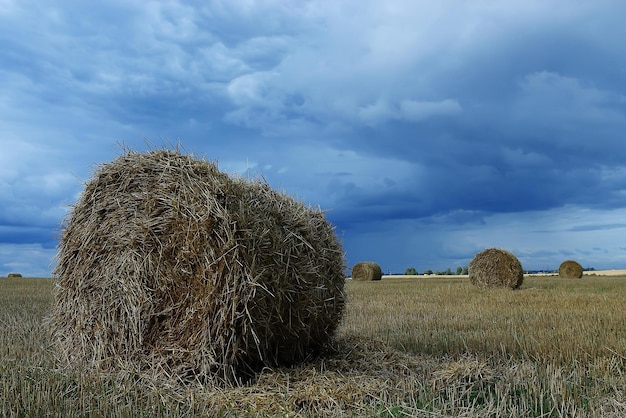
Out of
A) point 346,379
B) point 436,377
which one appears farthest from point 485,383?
point 346,379

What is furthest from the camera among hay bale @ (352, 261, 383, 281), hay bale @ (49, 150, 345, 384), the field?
hay bale @ (352, 261, 383, 281)

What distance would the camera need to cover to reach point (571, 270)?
29844 mm

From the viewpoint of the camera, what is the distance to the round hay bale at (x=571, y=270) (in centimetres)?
Result: 2972

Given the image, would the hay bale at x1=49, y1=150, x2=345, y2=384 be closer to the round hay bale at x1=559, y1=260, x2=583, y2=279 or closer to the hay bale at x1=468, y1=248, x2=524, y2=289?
the hay bale at x1=468, y1=248, x2=524, y2=289

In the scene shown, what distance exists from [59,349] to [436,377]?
3778mm

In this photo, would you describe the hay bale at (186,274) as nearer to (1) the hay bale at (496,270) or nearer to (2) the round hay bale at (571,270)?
(1) the hay bale at (496,270)

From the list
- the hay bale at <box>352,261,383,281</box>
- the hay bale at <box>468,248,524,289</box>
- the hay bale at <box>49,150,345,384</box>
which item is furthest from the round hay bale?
the hay bale at <box>49,150,345,384</box>

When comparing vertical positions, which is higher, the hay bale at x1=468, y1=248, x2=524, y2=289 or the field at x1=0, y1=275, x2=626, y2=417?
the hay bale at x1=468, y1=248, x2=524, y2=289

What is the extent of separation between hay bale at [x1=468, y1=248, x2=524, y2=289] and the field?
9402mm

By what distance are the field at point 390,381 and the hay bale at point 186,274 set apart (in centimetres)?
27

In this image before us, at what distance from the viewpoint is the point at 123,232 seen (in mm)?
5387

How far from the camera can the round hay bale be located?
29719mm

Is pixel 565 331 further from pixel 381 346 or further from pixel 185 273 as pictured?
pixel 185 273

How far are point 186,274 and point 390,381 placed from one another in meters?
1.99
